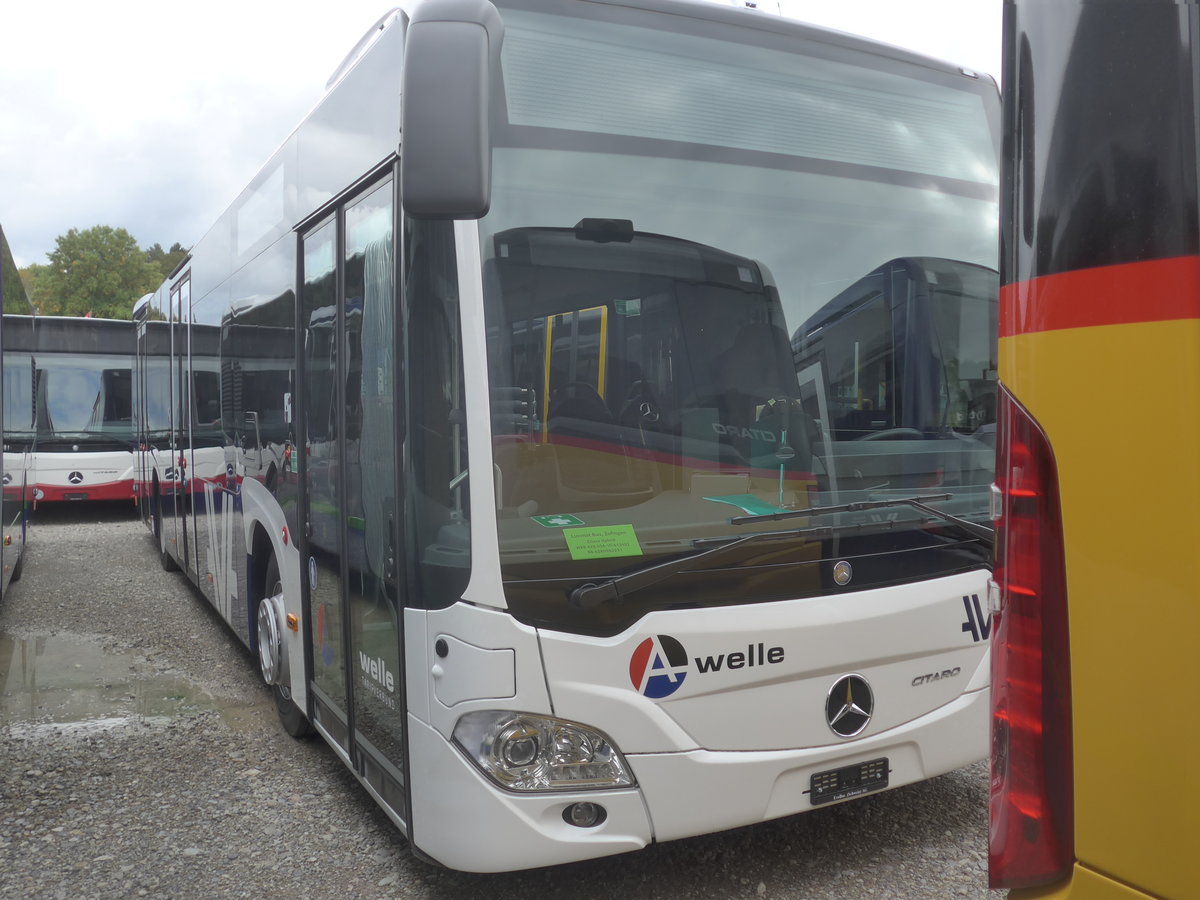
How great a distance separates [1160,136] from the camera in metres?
1.39

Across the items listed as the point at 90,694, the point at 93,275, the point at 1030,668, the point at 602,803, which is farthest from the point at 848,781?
the point at 93,275

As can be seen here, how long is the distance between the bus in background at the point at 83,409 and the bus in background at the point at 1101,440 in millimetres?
14857

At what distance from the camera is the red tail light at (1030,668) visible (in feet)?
5.01

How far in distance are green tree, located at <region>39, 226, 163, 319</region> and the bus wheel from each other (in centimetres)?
4998

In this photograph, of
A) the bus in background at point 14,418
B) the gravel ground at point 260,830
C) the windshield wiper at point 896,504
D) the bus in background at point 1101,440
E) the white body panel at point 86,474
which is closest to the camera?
the bus in background at point 1101,440

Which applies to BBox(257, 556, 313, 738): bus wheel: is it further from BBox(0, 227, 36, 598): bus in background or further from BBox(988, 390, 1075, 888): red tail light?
BBox(988, 390, 1075, 888): red tail light

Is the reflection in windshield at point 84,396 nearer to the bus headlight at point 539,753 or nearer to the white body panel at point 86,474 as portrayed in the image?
the white body panel at point 86,474

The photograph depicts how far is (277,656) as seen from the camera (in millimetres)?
5008

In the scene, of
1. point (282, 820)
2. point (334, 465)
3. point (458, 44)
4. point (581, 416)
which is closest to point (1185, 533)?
point (581, 416)

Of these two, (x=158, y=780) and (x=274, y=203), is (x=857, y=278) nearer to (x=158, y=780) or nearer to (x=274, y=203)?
(x=274, y=203)

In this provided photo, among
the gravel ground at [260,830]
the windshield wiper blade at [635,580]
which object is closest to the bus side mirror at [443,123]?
the windshield wiper blade at [635,580]

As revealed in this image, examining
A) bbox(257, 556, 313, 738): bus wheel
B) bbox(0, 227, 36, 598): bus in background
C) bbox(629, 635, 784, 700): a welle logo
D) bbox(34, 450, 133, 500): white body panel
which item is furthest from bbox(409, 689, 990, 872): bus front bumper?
bbox(34, 450, 133, 500): white body panel

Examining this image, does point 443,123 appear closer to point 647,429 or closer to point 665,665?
point 647,429

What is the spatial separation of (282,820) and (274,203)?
2837 millimetres
